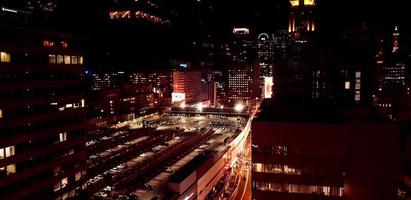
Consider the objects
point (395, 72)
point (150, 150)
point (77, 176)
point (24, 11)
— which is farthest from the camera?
point (395, 72)

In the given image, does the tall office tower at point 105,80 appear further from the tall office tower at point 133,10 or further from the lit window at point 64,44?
the lit window at point 64,44

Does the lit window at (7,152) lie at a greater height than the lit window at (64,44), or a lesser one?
lesser

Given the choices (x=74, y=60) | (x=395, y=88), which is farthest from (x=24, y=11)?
(x=395, y=88)

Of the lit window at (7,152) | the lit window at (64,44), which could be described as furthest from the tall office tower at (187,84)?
the lit window at (7,152)

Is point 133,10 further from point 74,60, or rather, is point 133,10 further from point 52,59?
point 52,59

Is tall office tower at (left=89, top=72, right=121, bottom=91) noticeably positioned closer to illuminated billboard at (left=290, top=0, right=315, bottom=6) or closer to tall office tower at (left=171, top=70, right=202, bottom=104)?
tall office tower at (left=171, top=70, right=202, bottom=104)

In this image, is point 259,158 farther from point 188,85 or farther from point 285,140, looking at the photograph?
point 188,85
